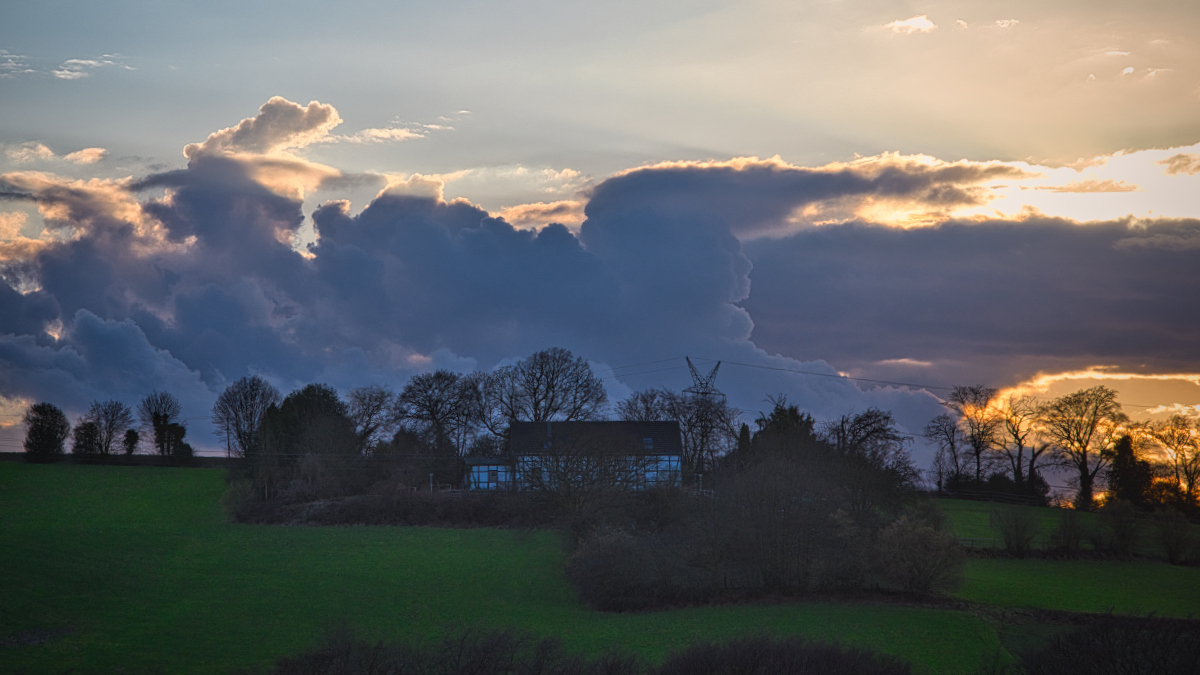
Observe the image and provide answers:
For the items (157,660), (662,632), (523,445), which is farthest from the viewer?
(523,445)

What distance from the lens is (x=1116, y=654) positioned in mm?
23203

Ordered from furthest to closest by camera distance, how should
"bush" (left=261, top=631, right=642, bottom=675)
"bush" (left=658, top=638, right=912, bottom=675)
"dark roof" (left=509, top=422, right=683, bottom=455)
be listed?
"dark roof" (left=509, top=422, right=683, bottom=455)
"bush" (left=658, top=638, right=912, bottom=675)
"bush" (left=261, top=631, right=642, bottom=675)

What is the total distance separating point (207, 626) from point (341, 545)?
17.3m

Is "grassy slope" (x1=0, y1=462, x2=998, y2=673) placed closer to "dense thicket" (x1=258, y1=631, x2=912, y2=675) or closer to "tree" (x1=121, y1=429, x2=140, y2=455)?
"dense thicket" (x1=258, y1=631, x2=912, y2=675)

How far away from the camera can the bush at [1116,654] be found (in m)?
22.3

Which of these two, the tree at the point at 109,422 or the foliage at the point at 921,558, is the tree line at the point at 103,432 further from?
the foliage at the point at 921,558

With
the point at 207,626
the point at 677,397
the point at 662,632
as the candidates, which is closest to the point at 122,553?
the point at 207,626

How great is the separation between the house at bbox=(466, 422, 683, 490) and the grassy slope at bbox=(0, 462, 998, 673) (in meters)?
4.32

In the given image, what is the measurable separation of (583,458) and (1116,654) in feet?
100

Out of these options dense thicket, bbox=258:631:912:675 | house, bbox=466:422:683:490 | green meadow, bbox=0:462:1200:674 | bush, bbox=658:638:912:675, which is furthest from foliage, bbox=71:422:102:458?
bush, bbox=658:638:912:675

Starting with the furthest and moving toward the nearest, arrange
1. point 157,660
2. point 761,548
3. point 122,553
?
1. point 122,553
2. point 761,548
3. point 157,660

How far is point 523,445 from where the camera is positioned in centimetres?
6862

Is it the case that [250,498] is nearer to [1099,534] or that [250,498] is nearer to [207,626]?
[207,626]

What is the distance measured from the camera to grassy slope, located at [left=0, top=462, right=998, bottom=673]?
28047mm
